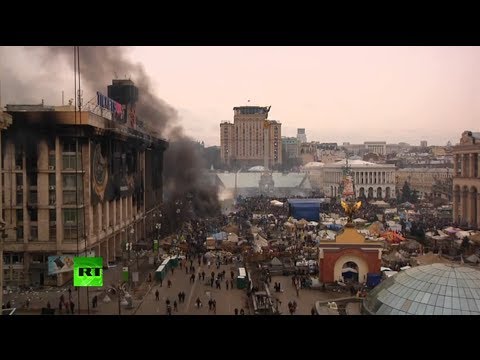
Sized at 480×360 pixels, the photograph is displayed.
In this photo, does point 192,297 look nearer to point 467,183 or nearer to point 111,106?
point 111,106

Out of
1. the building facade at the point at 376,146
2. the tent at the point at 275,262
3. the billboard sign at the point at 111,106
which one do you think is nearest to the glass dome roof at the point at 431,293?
the tent at the point at 275,262

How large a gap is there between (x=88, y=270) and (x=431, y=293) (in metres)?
5.69

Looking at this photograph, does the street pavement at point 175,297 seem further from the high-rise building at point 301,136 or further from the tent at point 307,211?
the high-rise building at point 301,136

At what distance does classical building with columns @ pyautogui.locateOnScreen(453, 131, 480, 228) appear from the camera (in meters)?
23.0

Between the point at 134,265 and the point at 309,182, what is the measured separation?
97.6 ft

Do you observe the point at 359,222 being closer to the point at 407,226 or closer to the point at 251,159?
the point at 407,226

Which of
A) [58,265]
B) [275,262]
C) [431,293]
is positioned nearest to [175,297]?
[58,265]

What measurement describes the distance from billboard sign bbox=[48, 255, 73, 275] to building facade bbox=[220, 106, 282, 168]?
31592 mm

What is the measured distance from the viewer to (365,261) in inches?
491

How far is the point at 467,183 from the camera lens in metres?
23.6

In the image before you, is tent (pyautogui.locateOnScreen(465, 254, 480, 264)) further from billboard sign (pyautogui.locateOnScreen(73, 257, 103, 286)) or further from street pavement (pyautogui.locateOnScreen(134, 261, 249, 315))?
billboard sign (pyautogui.locateOnScreen(73, 257, 103, 286))

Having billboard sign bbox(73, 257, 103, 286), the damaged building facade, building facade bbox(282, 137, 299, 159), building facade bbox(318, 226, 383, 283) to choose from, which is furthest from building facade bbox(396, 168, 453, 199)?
billboard sign bbox(73, 257, 103, 286)
